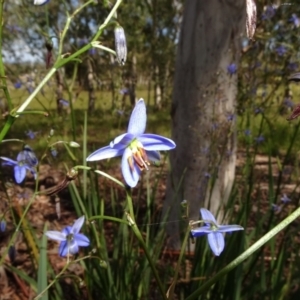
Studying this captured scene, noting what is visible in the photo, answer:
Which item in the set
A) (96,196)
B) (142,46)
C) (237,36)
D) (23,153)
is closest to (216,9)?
(237,36)

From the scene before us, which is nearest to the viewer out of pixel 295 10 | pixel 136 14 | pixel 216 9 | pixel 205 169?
pixel 216 9

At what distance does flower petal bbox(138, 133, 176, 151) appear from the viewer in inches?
26.3

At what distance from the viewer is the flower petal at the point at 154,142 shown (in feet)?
2.19

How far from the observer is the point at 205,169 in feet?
7.98

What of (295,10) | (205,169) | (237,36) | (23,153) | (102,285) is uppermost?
(295,10)

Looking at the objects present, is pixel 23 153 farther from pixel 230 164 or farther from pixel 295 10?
pixel 295 10

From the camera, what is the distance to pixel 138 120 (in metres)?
0.67

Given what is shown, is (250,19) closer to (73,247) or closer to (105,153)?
(105,153)

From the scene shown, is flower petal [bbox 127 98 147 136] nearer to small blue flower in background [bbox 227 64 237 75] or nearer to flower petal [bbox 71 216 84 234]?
flower petal [bbox 71 216 84 234]

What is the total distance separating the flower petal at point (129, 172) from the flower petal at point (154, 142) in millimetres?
25

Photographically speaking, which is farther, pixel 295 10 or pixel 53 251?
pixel 295 10

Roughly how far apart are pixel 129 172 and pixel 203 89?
5.66 feet

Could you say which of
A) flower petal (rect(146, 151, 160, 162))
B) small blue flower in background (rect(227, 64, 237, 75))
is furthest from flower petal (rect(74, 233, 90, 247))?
small blue flower in background (rect(227, 64, 237, 75))

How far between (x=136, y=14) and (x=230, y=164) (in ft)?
22.4
